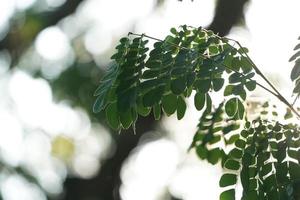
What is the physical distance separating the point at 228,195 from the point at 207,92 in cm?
46

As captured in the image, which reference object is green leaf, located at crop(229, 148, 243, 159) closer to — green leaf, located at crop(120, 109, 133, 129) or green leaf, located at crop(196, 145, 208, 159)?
green leaf, located at crop(120, 109, 133, 129)

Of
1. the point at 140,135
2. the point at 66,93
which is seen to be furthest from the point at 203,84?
the point at 66,93

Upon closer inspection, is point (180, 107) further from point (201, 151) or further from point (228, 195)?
point (201, 151)

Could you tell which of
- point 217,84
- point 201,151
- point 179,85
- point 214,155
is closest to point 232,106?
point 217,84

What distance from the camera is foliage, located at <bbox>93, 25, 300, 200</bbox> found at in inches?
121

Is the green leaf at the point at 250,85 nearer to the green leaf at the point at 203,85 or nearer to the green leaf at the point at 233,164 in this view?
the green leaf at the point at 203,85

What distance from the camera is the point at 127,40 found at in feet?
10.9

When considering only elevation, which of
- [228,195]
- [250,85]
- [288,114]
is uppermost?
[250,85]

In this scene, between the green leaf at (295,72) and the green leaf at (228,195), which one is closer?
the green leaf at (295,72)

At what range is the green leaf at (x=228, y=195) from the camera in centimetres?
328

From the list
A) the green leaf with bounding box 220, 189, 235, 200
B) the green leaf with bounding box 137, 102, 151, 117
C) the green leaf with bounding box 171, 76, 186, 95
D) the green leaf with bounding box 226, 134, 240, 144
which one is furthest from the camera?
the green leaf with bounding box 226, 134, 240, 144

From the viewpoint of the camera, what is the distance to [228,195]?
130 inches

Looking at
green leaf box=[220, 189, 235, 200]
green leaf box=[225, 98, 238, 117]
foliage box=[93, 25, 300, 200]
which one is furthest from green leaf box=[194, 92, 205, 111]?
green leaf box=[220, 189, 235, 200]

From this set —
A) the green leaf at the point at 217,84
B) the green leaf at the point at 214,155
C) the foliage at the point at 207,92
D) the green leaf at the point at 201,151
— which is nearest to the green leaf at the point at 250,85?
the foliage at the point at 207,92
